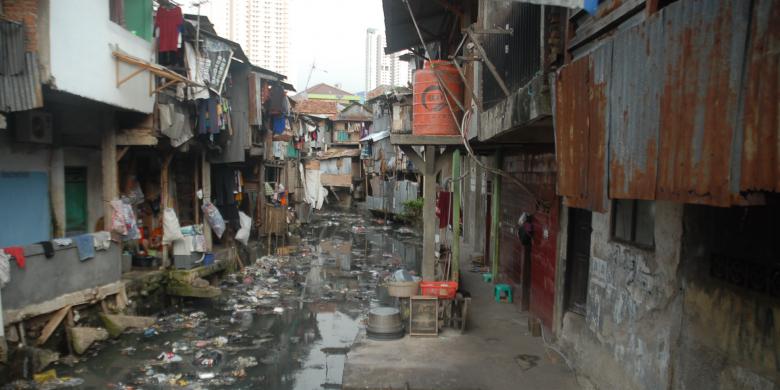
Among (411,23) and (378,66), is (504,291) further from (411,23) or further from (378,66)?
(378,66)

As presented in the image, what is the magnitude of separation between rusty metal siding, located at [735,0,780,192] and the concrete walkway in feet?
15.6

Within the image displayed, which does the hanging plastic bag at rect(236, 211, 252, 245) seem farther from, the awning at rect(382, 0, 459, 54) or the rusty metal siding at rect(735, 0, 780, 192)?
the rusty metal siding at rect(735, 0, 780, 192)

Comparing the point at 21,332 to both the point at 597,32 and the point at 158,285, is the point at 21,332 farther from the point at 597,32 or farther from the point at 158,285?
the point at 597,32

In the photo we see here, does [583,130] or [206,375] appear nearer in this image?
[583,130]

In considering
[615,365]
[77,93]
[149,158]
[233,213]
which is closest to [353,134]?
[233,213]

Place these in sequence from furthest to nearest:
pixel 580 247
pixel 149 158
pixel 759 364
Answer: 1. pixel 149 158
2. pixel 580 247
3. pixel 759 364

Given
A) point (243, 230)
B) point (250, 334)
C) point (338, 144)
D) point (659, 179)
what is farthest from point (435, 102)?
point (338, 144)

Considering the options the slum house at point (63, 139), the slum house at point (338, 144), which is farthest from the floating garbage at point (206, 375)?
the slum house at point (338, 144)

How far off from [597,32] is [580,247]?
3.31 metres

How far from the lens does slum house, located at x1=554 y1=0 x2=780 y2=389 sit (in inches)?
87.8

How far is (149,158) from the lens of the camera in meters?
14.7

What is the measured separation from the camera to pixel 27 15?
26.6 ft

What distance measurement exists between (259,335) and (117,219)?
12.9ft

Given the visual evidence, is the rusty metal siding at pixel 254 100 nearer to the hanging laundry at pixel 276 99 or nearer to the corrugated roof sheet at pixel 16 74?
the hanging laundry at pixel 276 99
